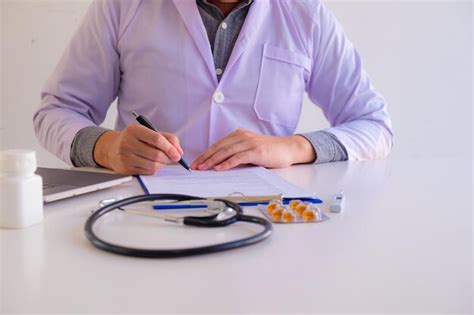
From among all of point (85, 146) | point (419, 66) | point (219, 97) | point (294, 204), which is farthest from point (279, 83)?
point (419, 66)

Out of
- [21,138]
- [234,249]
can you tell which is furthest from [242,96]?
[21,138]

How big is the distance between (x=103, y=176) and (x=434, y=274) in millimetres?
528

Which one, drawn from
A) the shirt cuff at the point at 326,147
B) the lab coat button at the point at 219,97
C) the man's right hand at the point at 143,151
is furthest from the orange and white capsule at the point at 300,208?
the lab coat button at the point at 219,97

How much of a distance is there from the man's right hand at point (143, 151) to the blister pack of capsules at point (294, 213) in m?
0.28

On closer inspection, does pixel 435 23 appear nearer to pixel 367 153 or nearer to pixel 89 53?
pixel 367 153

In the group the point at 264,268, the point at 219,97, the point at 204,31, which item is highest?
the point at 204,31

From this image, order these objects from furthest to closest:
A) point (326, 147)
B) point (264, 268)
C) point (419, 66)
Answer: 1. point (419, 66)
2. point (326, 147)
3. point (264, 268)

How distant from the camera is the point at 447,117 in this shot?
245cm

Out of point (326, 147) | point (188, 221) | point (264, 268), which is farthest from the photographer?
point (326, 147)

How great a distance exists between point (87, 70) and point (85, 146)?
0.29m

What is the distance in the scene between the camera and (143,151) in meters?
0.96

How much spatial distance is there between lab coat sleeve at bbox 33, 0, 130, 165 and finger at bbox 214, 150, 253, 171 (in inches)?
16.0

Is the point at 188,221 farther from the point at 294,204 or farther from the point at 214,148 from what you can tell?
the point at 214,148

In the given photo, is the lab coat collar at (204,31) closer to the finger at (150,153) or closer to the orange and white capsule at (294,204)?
the finger at (150,153)
